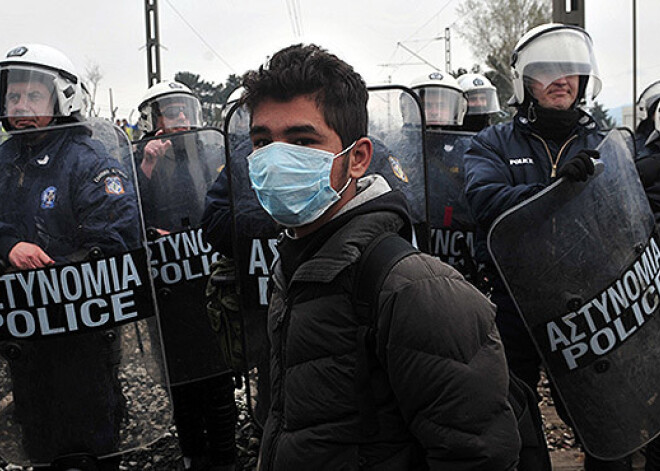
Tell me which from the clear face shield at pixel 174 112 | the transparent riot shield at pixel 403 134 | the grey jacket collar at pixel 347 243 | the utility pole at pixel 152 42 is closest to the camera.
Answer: the grey jacket collar at pixel 347 243

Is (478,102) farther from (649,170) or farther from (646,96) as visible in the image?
(649,170)

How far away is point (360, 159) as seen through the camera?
150 centimetres

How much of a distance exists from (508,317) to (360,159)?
1546 millimetres

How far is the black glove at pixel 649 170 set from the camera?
3.31 metres

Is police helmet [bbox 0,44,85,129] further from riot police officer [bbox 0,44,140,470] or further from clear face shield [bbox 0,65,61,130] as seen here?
riot police officer [bbox 0,44,140,470]

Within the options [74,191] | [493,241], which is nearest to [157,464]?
[74,191]

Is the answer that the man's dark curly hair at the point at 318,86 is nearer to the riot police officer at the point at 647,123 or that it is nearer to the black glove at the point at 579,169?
the black glove at the point at 579,169

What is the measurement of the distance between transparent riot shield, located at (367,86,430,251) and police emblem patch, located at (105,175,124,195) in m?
1.04

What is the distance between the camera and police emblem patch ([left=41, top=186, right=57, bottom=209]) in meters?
2.64

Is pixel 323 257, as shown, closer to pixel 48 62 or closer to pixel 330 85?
pixel 330 85

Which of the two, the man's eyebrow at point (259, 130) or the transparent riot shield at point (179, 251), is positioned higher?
the man's eyebrow at point (259, 130)

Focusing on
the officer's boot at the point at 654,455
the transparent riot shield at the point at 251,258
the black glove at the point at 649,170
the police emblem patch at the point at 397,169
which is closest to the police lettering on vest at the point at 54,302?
the transparent riot shield at the point at 251,258

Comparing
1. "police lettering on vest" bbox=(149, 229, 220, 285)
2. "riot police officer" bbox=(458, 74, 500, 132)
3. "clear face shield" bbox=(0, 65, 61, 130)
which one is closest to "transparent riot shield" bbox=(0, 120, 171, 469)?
"clear face shield" bbox=(0, 65, 61, 130)

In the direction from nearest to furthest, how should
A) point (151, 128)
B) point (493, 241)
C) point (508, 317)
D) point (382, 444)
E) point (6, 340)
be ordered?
point (382, 444), point (493, 241), point (6, 340), point (508, 317), point (151, 128)
